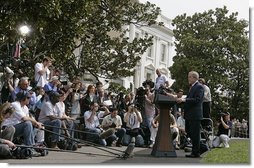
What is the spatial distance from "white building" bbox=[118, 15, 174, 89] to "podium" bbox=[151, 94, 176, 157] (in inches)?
15.8

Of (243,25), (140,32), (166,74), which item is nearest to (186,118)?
(166,74)

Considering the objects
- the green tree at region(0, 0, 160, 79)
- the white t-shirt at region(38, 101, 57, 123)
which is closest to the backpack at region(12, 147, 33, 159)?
the white t-shirt at region(38, 101, 57, 123)

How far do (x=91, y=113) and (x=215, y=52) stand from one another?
247cm

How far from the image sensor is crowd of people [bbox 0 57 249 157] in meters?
6.77

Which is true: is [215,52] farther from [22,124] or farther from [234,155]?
[22,124]

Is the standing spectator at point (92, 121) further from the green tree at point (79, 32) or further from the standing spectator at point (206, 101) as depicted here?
the standing spectator at point (206, 101)

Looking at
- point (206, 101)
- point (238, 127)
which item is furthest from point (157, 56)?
point (238, 127)

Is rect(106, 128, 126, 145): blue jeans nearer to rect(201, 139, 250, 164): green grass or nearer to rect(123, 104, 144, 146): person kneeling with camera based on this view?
rect(123, 104, 144, 146): person kneeling with camera

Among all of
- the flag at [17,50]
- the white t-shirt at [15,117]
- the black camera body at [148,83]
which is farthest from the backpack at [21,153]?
the flag at [17,50]

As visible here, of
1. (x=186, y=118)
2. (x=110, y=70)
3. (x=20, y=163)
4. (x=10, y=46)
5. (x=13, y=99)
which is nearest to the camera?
(x=20, y=163)

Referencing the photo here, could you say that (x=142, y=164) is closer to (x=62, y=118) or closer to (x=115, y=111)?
(x=62, y=118)

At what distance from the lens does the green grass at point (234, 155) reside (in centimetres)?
620

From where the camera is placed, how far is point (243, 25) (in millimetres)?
7016

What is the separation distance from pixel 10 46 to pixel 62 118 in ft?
7.67
